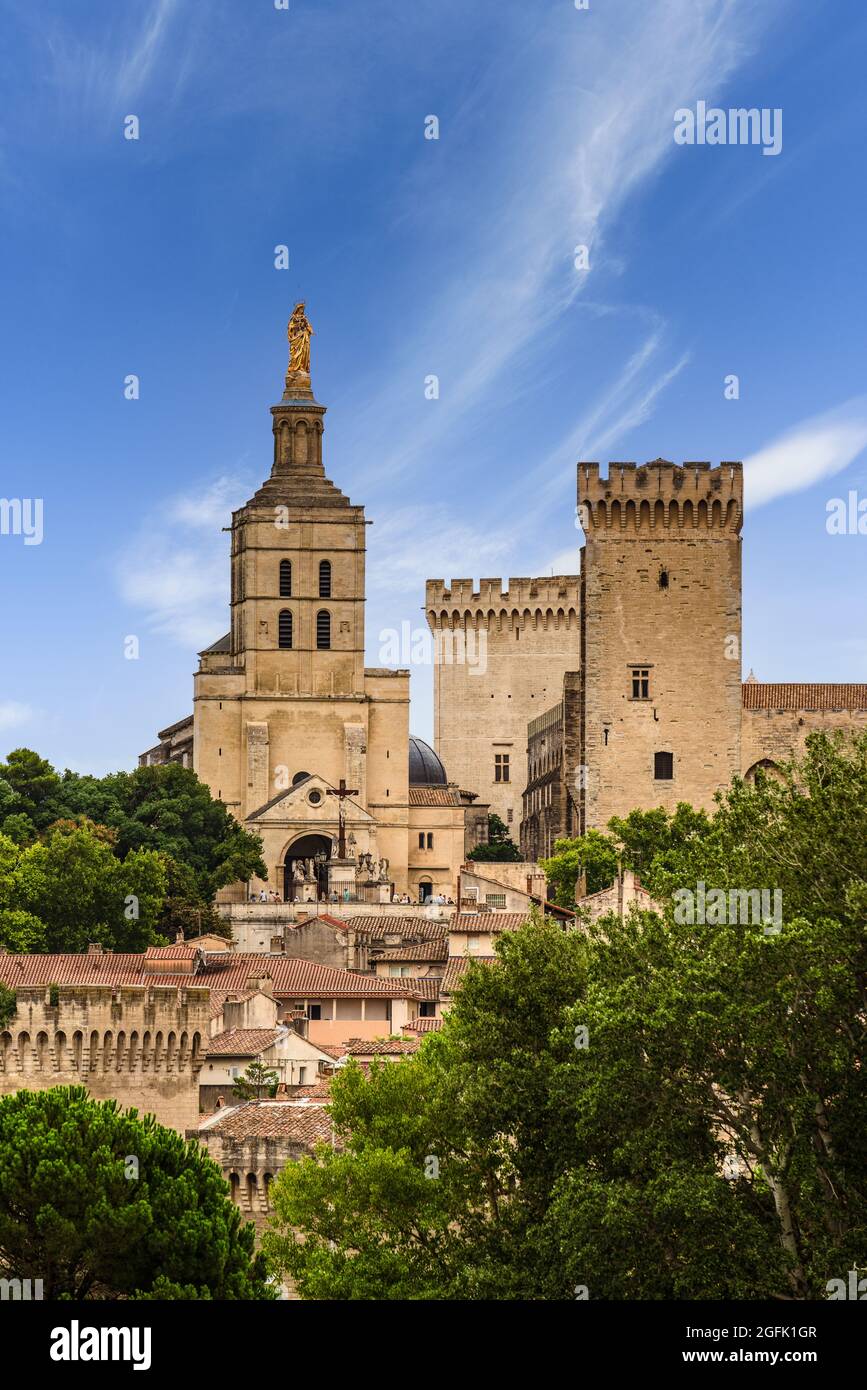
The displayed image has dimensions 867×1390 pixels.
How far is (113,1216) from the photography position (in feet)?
108

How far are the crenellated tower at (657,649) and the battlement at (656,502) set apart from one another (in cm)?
5

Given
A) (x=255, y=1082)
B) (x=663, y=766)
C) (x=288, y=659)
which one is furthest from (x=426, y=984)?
(x=288, y=659)

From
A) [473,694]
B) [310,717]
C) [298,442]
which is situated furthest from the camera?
[473,694]

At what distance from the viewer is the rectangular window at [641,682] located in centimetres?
8875

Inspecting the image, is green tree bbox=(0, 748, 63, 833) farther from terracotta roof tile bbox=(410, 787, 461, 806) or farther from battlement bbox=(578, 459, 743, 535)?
battlement bbox=(578, 459, 743, 535)

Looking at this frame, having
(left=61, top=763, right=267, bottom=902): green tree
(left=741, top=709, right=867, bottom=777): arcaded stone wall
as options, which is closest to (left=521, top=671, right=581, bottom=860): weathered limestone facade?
(left=741, top=709, right=867, bottom=777): arcaded stone wall

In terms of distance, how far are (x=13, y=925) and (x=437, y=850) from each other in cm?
3454

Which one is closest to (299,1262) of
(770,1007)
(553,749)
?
(770,1007)

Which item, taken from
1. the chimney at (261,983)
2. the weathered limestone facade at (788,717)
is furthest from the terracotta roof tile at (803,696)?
the chimney at (261,983)

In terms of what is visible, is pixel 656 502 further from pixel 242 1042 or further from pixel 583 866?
pixel 242 1042

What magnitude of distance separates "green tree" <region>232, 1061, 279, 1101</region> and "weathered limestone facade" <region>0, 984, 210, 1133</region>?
5.60 feet

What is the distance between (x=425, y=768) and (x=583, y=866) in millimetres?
41334

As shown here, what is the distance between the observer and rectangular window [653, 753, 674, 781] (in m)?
88.1
